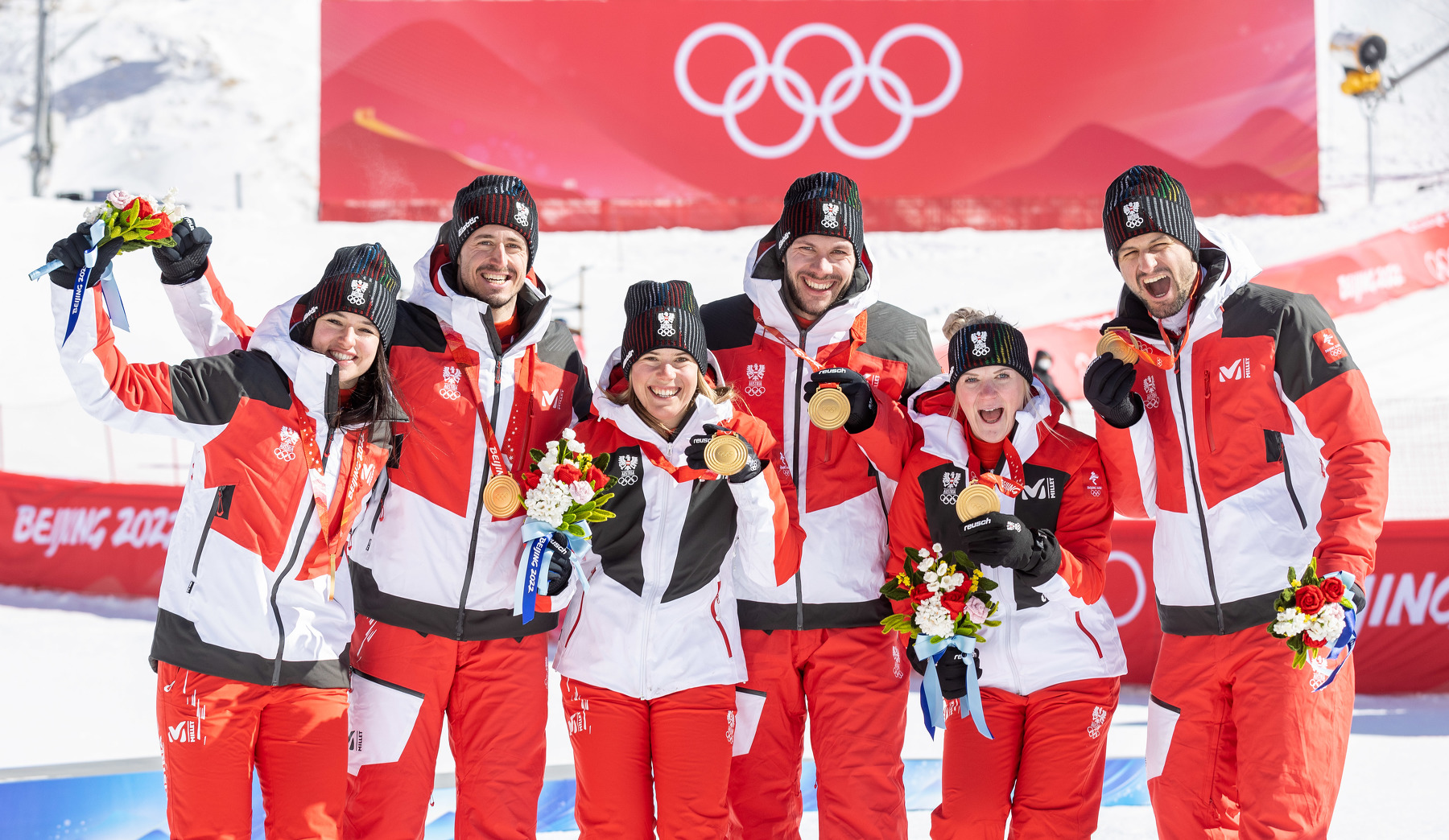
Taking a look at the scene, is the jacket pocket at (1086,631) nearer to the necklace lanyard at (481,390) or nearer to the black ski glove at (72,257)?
the necklace lanyard at (481,390)

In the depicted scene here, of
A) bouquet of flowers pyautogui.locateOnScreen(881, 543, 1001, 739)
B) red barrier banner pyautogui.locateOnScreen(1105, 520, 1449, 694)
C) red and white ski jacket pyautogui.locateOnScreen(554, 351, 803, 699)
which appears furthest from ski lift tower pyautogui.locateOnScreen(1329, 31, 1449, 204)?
Result: red and white ski jacket pyautogui.locateOnScreen(554, 351, 803, 699)

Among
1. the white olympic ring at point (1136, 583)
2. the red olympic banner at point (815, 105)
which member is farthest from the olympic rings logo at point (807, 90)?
the white olympic ring at point (1136, 583)

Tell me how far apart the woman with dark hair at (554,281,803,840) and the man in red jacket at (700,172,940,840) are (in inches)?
6.8

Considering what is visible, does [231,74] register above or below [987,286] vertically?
above

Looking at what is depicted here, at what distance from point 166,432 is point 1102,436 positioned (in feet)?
8.66

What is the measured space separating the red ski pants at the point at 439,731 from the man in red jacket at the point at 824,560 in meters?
0.66

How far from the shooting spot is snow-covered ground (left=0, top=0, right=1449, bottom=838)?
10.9 meters

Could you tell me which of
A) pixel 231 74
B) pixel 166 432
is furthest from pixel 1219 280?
pixel 231 74

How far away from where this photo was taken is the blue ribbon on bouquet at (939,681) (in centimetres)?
322

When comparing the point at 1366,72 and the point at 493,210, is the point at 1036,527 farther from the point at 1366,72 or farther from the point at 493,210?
the point at 1366,72

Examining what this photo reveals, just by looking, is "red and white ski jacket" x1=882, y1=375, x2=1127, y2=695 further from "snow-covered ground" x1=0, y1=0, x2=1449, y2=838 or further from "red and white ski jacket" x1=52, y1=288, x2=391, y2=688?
"snow-covered ground" x1=0, y1=0, x2=1449, y2=838

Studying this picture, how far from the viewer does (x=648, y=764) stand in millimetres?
3320

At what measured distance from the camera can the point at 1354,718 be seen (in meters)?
6.68

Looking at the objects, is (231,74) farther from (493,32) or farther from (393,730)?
(393,730)
